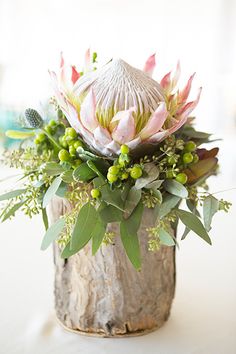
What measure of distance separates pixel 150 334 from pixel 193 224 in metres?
0.19

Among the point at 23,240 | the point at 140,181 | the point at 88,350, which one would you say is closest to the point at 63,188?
the point at 140,181

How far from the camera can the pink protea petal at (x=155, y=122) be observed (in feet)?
1.82

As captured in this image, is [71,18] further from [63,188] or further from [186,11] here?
[63,188]

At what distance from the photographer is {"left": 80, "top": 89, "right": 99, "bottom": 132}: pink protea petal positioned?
56 centimetres

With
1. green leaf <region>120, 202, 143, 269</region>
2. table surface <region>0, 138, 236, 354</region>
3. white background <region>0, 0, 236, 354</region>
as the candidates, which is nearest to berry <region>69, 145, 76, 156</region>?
green leaf <region>120, 202, 143, 269</region>

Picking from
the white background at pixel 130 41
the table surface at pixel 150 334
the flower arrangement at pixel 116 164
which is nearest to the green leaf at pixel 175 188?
the flower arrangement at pixel 116 164

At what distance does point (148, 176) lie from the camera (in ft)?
1.96

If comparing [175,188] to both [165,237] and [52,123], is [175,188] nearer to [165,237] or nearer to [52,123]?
[165,237]

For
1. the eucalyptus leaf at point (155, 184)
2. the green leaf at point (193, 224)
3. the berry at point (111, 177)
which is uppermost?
the berry at point (111, 177)

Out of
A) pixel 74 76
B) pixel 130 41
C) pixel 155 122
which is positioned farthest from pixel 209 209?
pixel 130 41

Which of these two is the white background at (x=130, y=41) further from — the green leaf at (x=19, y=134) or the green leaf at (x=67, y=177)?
the green leaf at (x=67, y=177)

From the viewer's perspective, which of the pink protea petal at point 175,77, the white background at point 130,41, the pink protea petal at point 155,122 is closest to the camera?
the pink protea petal at point 155,122

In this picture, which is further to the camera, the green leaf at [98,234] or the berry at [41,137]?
the berry at [41,137]

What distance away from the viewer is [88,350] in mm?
657
